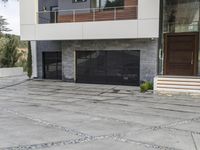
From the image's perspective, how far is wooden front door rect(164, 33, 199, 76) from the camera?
672 inches

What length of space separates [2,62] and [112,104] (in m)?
20.0

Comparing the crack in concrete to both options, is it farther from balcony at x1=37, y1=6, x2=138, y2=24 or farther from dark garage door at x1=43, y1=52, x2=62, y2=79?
dark garage door at x1=43, y1=52, x2=62, y2=79

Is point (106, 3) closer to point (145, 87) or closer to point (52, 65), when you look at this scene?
point (145, 87)

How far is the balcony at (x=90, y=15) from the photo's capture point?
1695cm

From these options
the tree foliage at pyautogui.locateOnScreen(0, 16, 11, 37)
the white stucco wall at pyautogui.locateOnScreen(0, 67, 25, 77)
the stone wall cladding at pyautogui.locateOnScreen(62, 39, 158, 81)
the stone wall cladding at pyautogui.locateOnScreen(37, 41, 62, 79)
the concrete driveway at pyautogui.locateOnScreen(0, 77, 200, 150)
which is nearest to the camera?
the concrete driveway at pyautogui.locateOnScreen(0, 77, 200, 150)

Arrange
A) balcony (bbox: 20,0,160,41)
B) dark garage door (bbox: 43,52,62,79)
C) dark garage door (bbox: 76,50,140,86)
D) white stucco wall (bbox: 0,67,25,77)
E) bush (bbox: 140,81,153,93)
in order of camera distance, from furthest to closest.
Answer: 1. white stucco wall (bbox: 0,67,25,77)
2. dark garage door (bbox: 43,52,62,79)
3. dark garage door (bbox: 76,50,140,86)
4. balcony (bbox: 20,0,160,41)
5. bush (bbox: 140,81,153,93)

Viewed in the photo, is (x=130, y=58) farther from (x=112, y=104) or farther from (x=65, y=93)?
(x=112, y=104)

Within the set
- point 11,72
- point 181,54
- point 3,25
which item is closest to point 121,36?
point 181,54

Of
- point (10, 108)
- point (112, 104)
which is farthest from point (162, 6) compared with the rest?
point (10, 108)

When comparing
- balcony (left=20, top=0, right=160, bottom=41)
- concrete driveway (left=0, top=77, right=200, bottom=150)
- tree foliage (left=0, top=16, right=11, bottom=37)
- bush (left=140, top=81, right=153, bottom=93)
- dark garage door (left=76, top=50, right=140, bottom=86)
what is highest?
tree foliage (left=0, top=16, right=11, bottom=37)

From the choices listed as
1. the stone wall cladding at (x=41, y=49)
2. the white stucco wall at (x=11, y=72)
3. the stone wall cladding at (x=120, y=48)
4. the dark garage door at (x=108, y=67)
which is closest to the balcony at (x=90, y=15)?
the stone wall cladding at (x=120, y=48)

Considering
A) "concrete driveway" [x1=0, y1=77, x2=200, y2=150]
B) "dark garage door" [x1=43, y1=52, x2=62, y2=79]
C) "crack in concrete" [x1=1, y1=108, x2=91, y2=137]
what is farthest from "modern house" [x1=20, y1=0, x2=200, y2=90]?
"crack in concrete" [x1=1, y1=108, x2=91, y2=137]

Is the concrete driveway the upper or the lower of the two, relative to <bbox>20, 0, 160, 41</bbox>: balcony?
lower

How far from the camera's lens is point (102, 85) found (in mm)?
18609
